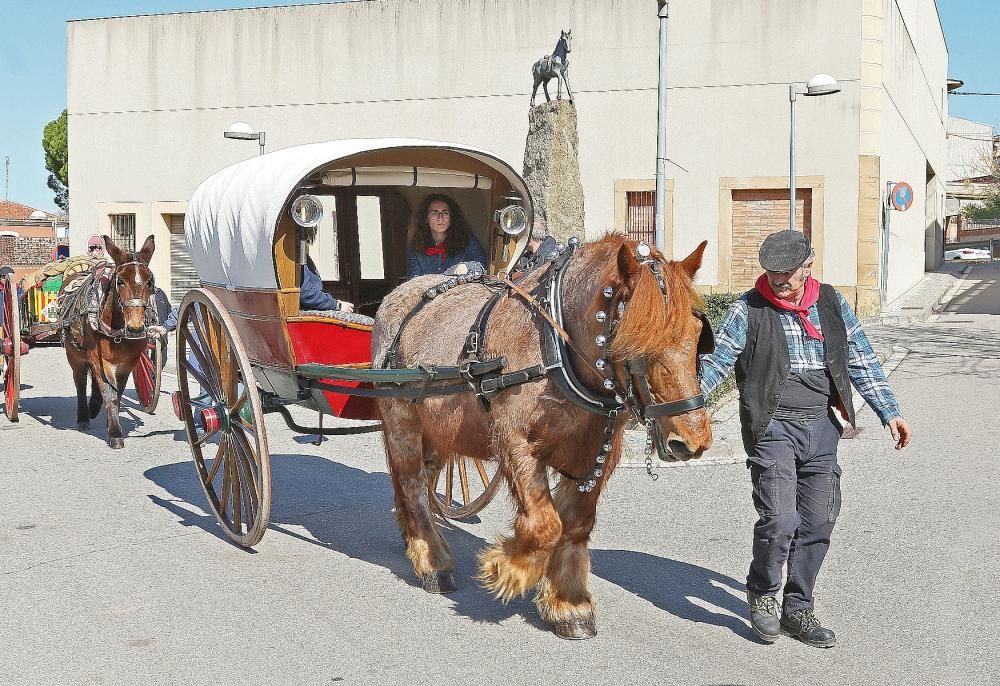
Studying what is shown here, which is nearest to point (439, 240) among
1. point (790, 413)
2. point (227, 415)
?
point (227, 415)

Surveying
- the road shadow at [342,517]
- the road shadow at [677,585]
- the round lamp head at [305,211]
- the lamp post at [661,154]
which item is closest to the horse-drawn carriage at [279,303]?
the round lamp head at [305,211]

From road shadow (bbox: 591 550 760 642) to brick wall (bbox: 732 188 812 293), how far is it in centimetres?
1699

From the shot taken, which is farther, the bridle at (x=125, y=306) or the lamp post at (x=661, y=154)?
the lamp post at (x=661, y=154)

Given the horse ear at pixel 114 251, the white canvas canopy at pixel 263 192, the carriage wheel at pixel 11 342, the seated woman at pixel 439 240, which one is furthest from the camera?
the carriage wheel at pixel 11 342

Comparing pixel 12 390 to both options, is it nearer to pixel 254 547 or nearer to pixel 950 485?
pixel 254 547

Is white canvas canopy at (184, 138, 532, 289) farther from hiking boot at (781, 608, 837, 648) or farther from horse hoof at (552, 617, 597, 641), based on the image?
hiking boot at (781, 608, 837, 648)

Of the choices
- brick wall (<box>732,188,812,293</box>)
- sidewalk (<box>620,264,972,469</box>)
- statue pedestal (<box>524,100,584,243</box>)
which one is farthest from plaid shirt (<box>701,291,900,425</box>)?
brick wall (<box>732,188,812,293</box>)

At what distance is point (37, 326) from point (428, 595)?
24.7 ft

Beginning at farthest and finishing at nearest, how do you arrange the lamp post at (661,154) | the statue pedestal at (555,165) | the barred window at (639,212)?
the barred window at (639,212)
the statue pedestal at (555,165)
the lamp post at (661,154)

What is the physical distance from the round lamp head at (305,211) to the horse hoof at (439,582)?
2.16m

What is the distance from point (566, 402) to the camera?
467 cm

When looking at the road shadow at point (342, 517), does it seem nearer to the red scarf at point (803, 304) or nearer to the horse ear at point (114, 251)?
the red scarf at point (803, 304)

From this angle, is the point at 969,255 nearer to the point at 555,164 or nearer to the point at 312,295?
the point at 555,164

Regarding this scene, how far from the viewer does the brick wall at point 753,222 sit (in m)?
22.5
